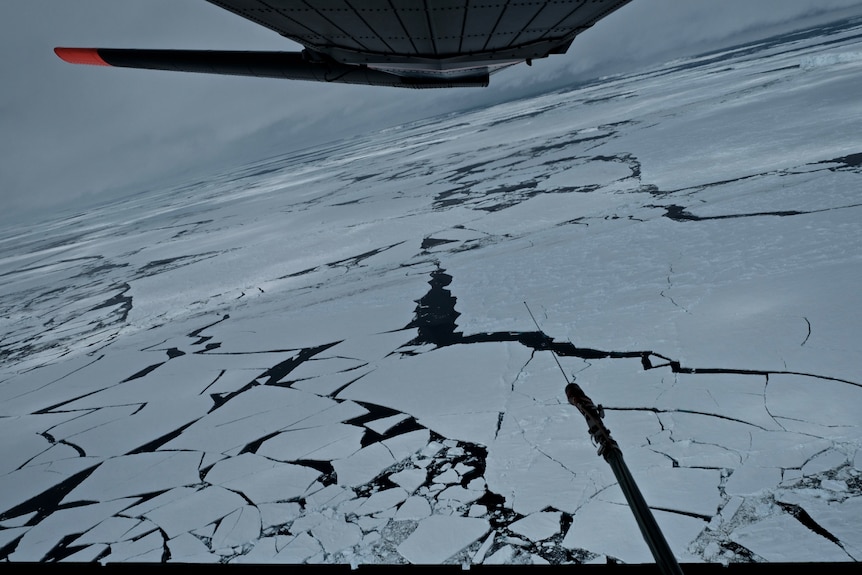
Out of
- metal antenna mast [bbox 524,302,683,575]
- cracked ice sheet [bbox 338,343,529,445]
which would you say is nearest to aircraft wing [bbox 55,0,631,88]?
metal antenna mast [bbox 524,302,683,575]

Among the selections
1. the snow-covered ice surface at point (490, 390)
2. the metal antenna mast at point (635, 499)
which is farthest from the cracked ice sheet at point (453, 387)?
the metal antenna mast at point (635, 499)

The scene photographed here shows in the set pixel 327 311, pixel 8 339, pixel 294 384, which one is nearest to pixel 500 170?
pixel 327 311

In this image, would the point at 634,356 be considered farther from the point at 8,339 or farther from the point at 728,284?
the point at 8,339

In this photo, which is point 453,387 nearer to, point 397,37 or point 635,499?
point 397,37

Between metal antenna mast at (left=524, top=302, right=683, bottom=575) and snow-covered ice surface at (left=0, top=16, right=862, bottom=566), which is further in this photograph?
snow-covered ice surface at (left=0, top=16, right=862, bottom=566)

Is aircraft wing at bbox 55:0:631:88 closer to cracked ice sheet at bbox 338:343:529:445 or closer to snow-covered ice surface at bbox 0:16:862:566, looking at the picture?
snow-covered ice surface at bbox 0:16:862:566

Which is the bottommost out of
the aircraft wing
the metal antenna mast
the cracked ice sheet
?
the cracked ice sheet

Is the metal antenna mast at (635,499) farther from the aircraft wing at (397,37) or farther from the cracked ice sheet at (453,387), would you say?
the cracked ice sheet at (453,387)
